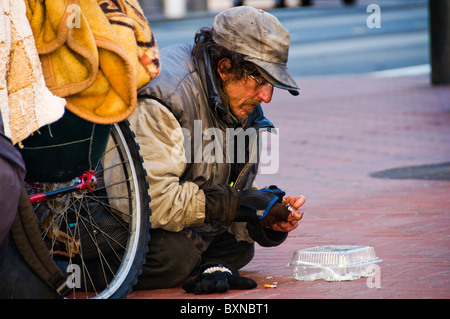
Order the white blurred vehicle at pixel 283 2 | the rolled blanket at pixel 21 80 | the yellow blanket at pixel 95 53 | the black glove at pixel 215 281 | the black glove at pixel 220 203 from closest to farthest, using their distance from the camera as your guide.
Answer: the rolled blanket at pixel 21 80 → the yellow blanket at pixel 95 53 → the black glove at pixel 215 281 → the black glove at pixel 220 203 → the white blurred vehicle at pixel 283 2

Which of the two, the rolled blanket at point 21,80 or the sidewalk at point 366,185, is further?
the sidewalk at point 366,185

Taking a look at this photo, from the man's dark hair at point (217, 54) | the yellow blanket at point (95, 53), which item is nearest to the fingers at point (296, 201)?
the man's dark hair at point (217, 54)

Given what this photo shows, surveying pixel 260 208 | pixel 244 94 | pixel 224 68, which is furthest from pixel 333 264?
pixel 224 68

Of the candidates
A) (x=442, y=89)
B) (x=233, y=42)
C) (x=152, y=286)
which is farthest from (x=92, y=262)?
(x=442, y=89)

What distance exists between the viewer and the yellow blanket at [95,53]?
2.96 meters

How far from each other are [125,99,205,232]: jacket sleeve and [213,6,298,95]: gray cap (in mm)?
415

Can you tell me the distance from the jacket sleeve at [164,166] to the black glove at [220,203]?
31 millimetres

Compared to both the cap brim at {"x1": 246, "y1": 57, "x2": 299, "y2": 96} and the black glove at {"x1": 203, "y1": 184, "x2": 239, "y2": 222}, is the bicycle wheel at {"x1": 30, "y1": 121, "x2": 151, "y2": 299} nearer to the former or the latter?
the black glove at {"x1": 203, "y1": 184, "x2": 239, "y2": 222}

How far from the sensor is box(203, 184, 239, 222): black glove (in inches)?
148

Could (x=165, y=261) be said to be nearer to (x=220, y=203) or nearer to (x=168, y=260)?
(x=168, y=260)

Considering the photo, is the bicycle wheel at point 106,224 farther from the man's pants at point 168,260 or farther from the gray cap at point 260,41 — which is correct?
the gray cap at point 260,41

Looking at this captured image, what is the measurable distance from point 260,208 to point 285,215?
12 cm

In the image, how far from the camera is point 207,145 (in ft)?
12.7
